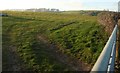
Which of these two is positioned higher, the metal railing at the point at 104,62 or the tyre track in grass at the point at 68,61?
the metal railing at the point at 104,62

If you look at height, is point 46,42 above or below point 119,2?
below

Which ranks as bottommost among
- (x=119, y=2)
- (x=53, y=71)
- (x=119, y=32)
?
(x=53, y=71)

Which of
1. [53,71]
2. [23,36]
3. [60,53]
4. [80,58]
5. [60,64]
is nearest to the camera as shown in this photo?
[53,71]

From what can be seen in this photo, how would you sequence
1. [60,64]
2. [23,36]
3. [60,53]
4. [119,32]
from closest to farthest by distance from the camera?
[119,32]
[60,64]
[60,53]
[23,36]

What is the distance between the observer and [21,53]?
56.5 ft

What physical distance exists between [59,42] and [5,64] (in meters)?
6.66

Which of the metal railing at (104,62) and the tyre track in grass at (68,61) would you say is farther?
the tyre track in grass at (68,61)

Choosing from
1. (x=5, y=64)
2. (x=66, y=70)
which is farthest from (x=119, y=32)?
(x=5, y=64)

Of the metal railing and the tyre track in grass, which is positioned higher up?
the metal railing

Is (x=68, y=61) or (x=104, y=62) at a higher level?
(x=104, y=62)

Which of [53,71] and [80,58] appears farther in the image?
[80,58]

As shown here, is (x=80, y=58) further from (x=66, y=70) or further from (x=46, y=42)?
(x=46, y=42)

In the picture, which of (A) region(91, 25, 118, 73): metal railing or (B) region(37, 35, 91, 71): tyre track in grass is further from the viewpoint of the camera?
(B) region(37, 35, 91, 71): tyre track in grass

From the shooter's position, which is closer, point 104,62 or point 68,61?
point 104,62
